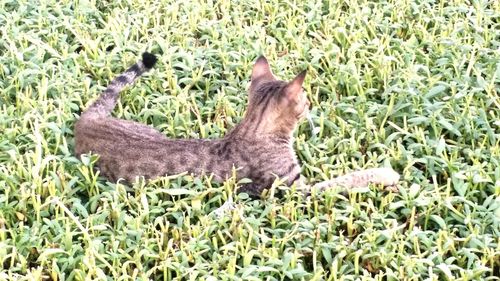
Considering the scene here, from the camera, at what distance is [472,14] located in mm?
5500

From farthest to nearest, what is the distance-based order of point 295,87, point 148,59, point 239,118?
point 148,59 < point 239,118 < point 295,87

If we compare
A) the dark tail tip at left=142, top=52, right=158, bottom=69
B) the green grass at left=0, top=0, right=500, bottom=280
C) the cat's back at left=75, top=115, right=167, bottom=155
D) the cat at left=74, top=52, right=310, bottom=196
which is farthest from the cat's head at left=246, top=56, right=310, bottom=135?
the dark tail tip at left=142, top=52, right=158, bottom=69

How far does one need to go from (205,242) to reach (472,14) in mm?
2700

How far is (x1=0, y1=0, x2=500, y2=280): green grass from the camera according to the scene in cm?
368

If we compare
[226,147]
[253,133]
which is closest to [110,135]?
[226,147]

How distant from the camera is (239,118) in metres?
4.64

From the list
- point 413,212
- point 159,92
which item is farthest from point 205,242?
point 159,92

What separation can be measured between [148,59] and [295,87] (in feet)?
3.56

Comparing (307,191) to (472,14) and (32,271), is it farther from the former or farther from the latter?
(472,14)

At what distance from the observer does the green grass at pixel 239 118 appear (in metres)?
3.68

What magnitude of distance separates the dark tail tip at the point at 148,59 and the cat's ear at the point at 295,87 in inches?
40.4

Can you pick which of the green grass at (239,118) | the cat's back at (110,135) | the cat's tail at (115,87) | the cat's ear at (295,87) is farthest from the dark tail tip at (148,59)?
the cat's ear at (295,87)

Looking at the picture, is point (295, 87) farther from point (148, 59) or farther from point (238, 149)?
point (148, 59)

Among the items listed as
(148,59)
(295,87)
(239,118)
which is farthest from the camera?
(148,59)
